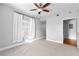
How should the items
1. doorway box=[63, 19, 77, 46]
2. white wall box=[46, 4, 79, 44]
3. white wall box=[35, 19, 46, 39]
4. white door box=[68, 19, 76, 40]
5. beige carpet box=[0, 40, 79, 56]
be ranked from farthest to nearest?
white door box=[68, 19, 76, 40] < doorway box=[63, 19, 77, 46] < white wall box=[35, 19, 46, 39] < white wall box=[46, 4, 79, 44] < beige carpet box=[0, 40, 79, 56]

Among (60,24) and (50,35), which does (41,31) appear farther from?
(60,24)

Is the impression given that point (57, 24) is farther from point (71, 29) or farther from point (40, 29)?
point (71, 29)

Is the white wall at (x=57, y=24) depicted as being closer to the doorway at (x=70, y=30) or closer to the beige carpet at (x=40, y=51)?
the beige carpet at (x=40, y=51)

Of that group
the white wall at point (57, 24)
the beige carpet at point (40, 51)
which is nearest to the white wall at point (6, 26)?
the beige carpet at point (40, 51)

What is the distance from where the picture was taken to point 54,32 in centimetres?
586

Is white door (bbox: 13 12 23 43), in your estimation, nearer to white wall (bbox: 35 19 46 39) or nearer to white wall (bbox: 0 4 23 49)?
white wall (bbox: 0 4 23 49)

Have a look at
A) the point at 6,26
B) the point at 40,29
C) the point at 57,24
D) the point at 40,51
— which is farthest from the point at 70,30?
the point at 6,26

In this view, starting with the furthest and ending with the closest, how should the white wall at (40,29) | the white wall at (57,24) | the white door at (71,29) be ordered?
1. the white door at (71,29)
2. the white wall at (40,29)
3. the white wall at (57,24)

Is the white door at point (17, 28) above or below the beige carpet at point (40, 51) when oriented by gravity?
above

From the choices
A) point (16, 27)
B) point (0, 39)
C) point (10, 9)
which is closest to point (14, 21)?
point (16, 27)

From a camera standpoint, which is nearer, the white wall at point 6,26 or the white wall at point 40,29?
A: the white wall at point 6,26

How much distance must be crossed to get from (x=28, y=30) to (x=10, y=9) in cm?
263

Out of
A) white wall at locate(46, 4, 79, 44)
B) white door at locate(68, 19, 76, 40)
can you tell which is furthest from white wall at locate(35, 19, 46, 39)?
white door at locate(68, 19, 76, 40)

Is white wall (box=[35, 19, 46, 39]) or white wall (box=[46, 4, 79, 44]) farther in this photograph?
white wall (box=[35, 19, 46, 39])
